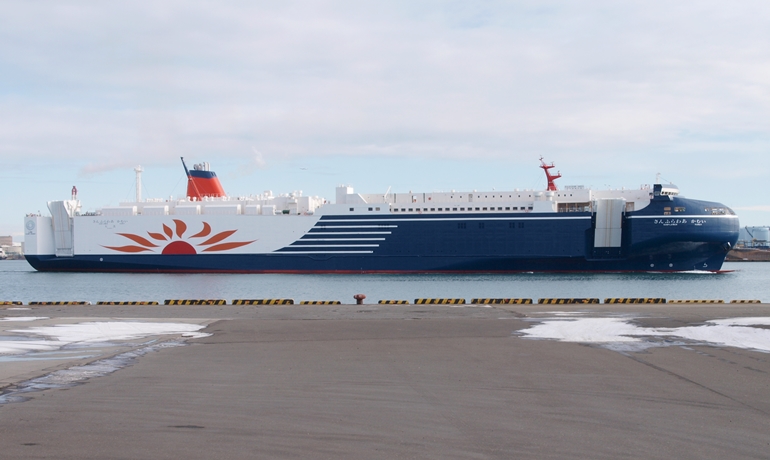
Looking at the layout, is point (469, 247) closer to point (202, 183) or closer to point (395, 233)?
point (395, 233)

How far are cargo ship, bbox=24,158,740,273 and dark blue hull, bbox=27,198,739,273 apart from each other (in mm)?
68

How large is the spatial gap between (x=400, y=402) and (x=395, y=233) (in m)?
40.4

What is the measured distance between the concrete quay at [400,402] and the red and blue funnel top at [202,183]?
44.1 m

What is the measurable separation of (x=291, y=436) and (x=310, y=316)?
1184 cm

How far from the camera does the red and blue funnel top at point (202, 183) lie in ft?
181

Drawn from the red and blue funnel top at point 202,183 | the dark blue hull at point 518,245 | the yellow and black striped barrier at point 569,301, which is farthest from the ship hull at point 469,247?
the yellow and black striped barrier at point 569,301

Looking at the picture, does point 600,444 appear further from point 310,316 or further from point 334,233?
point 334,233

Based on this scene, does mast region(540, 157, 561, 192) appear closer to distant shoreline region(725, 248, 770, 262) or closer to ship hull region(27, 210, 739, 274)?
ship hull region(27, 210, 739, 274)

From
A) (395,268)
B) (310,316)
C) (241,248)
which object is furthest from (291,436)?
(241,248)

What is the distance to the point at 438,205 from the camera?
4853cm

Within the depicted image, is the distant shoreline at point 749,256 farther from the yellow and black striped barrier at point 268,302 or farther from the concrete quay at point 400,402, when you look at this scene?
the concrete quay at point 400,402

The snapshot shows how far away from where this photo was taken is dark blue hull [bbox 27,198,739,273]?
4444 cm

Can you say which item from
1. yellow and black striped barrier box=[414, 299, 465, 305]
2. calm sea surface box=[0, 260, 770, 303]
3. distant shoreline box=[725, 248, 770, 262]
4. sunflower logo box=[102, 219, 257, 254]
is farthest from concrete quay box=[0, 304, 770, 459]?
distant shoreline box=[725, 248, 770, 262]

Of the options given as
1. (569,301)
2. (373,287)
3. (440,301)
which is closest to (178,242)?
(373,287)
